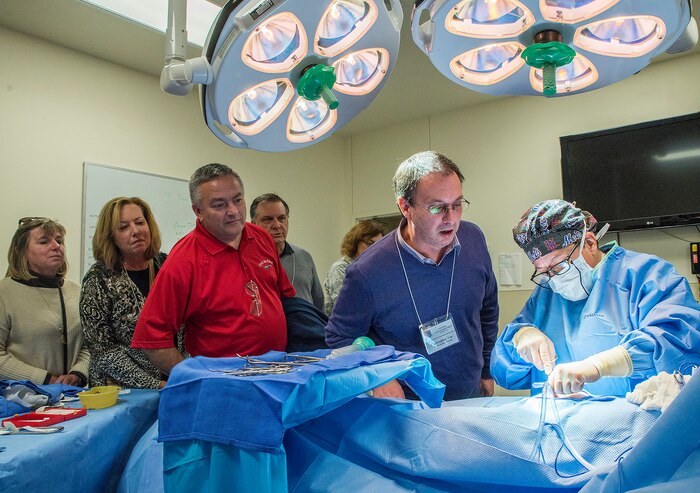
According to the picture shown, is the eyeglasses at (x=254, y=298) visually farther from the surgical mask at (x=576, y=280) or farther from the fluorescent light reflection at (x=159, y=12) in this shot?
the surgical mask at (x=576, y=280)

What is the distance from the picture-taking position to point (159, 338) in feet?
5.59

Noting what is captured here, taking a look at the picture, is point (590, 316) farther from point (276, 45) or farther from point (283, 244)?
point (283, 244)

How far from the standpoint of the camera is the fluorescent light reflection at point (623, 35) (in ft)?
3.03

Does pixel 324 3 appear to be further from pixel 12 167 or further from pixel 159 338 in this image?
pixel 12 167

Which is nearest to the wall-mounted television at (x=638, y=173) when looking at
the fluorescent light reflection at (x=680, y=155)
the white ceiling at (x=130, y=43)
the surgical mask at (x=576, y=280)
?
the fluorescent light reflection at (x=680, y=155)

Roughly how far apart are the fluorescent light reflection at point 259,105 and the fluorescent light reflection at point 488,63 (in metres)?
0.33

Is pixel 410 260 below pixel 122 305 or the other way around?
the other way around

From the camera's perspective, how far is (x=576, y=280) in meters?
1.59

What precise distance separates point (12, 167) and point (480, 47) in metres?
3.15

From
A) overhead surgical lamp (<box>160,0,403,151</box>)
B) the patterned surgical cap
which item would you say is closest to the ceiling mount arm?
overhead surgical lamp (<box>160,0,403,151</box>)

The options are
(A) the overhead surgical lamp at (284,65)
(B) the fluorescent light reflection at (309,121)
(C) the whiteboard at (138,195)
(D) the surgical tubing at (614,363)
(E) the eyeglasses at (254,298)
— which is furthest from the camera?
(C) the whiteboard at (138,195)

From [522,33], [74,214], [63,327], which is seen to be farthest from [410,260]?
[74,214]

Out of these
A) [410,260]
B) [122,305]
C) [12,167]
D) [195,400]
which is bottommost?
[195,400]

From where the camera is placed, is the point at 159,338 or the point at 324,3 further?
the point at 159,338
